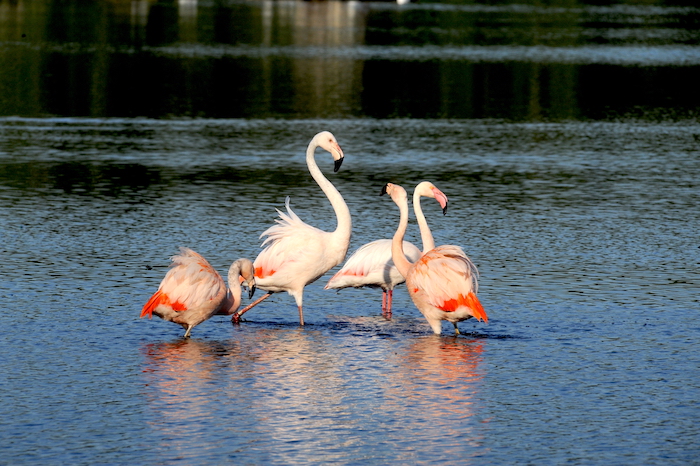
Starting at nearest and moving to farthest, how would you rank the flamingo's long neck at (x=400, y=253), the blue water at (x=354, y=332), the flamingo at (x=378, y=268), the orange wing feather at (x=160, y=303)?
the blue water at (x=354, y=332) → the orange wing feather at (x=160, y=303) → the flamingo's long neck at (x=400, y=253) → the flamingo at (x=378, y=268)

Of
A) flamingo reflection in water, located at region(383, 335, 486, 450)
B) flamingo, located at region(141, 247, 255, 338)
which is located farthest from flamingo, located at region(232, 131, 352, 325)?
flamingo reflection in water, located at region(383, 335, 486, 450)

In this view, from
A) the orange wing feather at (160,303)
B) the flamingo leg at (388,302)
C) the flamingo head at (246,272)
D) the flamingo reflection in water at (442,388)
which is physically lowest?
the flamingo reflection in water at (442,388)

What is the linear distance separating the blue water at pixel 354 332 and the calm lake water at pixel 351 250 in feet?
0.09

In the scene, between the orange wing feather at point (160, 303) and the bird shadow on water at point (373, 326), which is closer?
the orange wing feather at point (160, 303)

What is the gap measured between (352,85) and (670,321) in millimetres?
20935

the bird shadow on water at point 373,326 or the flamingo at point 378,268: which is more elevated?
the flamingo at point 378,268

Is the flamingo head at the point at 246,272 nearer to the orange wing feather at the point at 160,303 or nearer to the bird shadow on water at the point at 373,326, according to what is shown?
the bird shadow on water at the point at 373,326

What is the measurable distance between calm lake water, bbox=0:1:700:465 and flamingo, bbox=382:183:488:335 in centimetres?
22

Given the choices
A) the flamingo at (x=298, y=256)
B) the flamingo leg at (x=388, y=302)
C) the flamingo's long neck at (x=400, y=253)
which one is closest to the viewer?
the flamingo's long neck at (x=400, y=253)

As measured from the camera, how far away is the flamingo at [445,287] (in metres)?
8.24

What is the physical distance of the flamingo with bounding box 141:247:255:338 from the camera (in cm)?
816

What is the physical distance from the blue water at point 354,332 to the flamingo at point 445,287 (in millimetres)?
240

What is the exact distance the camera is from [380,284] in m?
9.46

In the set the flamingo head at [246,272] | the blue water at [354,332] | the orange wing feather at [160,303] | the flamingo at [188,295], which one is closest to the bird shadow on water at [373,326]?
the blue water at [354,332]
